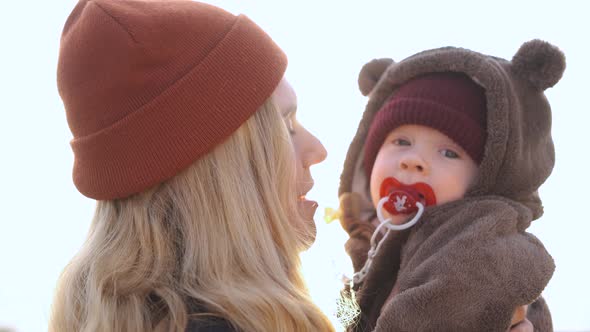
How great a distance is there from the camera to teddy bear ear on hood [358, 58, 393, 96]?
2781 mm

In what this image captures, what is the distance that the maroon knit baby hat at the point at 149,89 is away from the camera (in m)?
1.73

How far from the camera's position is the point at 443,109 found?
2.37 m

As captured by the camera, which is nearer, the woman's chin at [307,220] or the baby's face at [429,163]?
the woman's chin at [307,220]

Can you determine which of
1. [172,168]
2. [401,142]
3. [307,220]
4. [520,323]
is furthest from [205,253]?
[520,323]

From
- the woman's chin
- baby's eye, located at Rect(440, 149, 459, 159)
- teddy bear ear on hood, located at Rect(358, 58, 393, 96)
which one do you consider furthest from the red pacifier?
teddy bear ear on hood, located at Rect(358, 58, 393, 96)

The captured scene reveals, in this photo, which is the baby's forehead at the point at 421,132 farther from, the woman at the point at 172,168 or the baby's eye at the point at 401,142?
the woman at the point at 172,168

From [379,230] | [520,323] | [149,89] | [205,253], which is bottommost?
[520,323]

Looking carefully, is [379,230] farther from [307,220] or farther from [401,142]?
Answer: [307,220]

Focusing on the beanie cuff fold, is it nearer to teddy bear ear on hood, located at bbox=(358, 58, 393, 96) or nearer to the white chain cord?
the white chain cord

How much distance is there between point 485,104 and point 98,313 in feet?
5.01

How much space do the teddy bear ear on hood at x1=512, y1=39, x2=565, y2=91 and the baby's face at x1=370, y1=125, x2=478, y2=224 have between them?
39cm

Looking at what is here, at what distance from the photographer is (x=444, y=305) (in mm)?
1976

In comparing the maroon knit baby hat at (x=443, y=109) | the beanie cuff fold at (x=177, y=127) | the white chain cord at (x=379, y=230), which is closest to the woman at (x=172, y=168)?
the beanie cuff fold at (x=177, y=127)

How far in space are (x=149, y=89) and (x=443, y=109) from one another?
3.61ft
